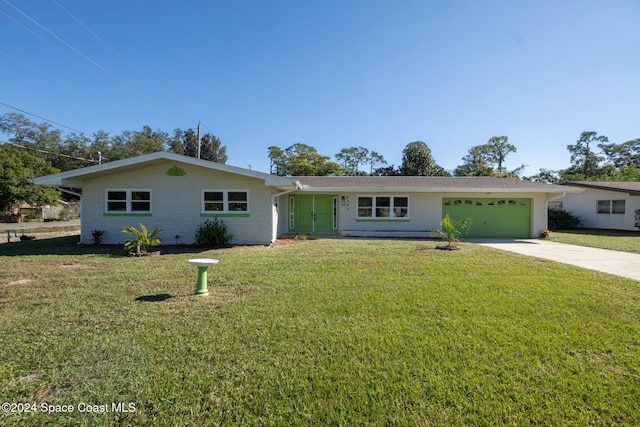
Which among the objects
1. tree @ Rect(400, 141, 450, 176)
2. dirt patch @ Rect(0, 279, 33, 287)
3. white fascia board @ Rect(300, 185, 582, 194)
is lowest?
dirt patch @ Rect(0, 279, 33, 287)

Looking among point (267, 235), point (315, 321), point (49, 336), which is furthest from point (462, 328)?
point (267, 235)

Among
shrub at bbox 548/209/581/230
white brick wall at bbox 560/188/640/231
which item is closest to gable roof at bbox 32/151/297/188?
shrub at bbox 548/209/581/230

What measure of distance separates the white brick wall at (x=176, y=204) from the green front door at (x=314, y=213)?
373 cm

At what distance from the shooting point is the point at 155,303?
4.45 metres

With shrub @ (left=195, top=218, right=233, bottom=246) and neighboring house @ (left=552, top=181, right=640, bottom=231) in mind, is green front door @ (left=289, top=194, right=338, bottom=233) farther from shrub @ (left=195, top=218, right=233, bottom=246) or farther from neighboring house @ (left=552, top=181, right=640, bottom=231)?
neighboring house @ (left=552, top=181, right=640, bottom=231)

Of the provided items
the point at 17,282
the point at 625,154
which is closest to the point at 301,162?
the point at 17,282

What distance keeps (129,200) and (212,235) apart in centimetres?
371

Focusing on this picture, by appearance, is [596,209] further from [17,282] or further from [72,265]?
[17,282]

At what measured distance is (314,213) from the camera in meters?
14.7

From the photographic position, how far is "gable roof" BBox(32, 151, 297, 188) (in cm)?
993

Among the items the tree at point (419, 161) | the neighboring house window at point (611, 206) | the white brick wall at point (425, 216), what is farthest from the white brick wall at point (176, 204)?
the tree at point (419, 161)

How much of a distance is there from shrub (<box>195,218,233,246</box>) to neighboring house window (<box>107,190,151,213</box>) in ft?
8.06

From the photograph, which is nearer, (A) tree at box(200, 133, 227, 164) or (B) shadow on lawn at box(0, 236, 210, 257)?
(B) shadow on lawn at box(0, 236, 210, 257)

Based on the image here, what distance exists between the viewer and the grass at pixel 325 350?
2.23m
